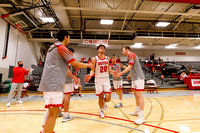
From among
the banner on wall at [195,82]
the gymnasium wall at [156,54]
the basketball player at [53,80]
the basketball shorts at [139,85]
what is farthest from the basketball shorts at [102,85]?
the gymnasium wall at [156,54]

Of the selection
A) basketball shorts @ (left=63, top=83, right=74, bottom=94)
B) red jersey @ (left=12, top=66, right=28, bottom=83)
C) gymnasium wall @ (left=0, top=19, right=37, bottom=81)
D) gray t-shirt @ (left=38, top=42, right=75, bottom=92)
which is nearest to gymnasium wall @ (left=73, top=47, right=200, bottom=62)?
gymnasium wall @ (left=0, top=19, right=37, bottom=81)

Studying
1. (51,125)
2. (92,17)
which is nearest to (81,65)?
(51,125)

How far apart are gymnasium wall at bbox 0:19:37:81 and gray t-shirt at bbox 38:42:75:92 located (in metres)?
9.59

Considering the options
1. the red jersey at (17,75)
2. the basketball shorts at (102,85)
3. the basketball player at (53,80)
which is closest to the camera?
the basketball player at (53,80)

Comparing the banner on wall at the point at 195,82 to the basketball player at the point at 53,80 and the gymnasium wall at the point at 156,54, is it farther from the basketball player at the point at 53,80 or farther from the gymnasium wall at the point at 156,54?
the basketball player at the point at 53,80

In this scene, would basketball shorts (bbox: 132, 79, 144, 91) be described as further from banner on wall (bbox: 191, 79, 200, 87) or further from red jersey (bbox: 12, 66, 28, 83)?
banner on wall (bbox: 191, 79, 200, 87)

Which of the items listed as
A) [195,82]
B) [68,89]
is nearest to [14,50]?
[68,89]

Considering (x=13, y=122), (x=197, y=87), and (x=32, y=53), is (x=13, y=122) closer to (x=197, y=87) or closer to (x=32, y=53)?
(x=32, y=53)

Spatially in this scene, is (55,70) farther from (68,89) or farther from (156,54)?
(156,54)

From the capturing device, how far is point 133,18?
12133 mm

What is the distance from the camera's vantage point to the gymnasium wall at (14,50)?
8.63 m

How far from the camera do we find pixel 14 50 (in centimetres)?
993

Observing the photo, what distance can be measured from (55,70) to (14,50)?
10.9 m

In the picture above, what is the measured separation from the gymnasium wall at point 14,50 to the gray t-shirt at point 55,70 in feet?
31.5
